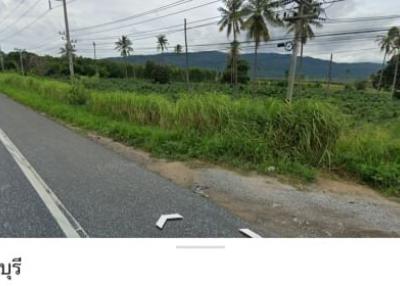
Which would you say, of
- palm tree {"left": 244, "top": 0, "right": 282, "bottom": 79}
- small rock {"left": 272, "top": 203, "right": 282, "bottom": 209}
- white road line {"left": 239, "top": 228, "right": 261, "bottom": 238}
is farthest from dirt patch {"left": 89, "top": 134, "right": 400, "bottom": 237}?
palm tree {"left": 244, "top": 0, "right": 282, "bottom": 79}

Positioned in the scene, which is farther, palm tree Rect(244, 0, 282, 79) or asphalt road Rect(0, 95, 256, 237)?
palm tree Rect(244, 0, 282, 79)

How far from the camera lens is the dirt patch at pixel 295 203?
314 cm

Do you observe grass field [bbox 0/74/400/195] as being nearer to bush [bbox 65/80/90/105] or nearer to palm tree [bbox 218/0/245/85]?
bush [bbox 65/80/90/105]

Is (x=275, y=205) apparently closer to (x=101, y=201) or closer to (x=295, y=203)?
(x=295, y=203)

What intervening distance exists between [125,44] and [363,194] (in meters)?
67.1

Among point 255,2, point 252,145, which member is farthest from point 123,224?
point 255,2

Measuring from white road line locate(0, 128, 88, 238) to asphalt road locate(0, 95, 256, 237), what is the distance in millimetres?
44

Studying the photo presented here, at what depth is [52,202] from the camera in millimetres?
3559

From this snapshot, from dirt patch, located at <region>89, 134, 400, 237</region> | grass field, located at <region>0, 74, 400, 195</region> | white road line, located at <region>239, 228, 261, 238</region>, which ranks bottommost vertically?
dirt patch, located at <region>89, 134, 400, 237</region>

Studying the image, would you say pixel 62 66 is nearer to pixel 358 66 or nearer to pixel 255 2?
pixel 255 2

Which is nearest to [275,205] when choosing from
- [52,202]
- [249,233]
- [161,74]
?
[249,233]

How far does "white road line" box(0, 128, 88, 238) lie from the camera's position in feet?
9.48

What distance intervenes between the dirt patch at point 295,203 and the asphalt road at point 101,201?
292 mm

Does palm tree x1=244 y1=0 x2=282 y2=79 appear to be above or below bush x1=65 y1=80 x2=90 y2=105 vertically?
above
